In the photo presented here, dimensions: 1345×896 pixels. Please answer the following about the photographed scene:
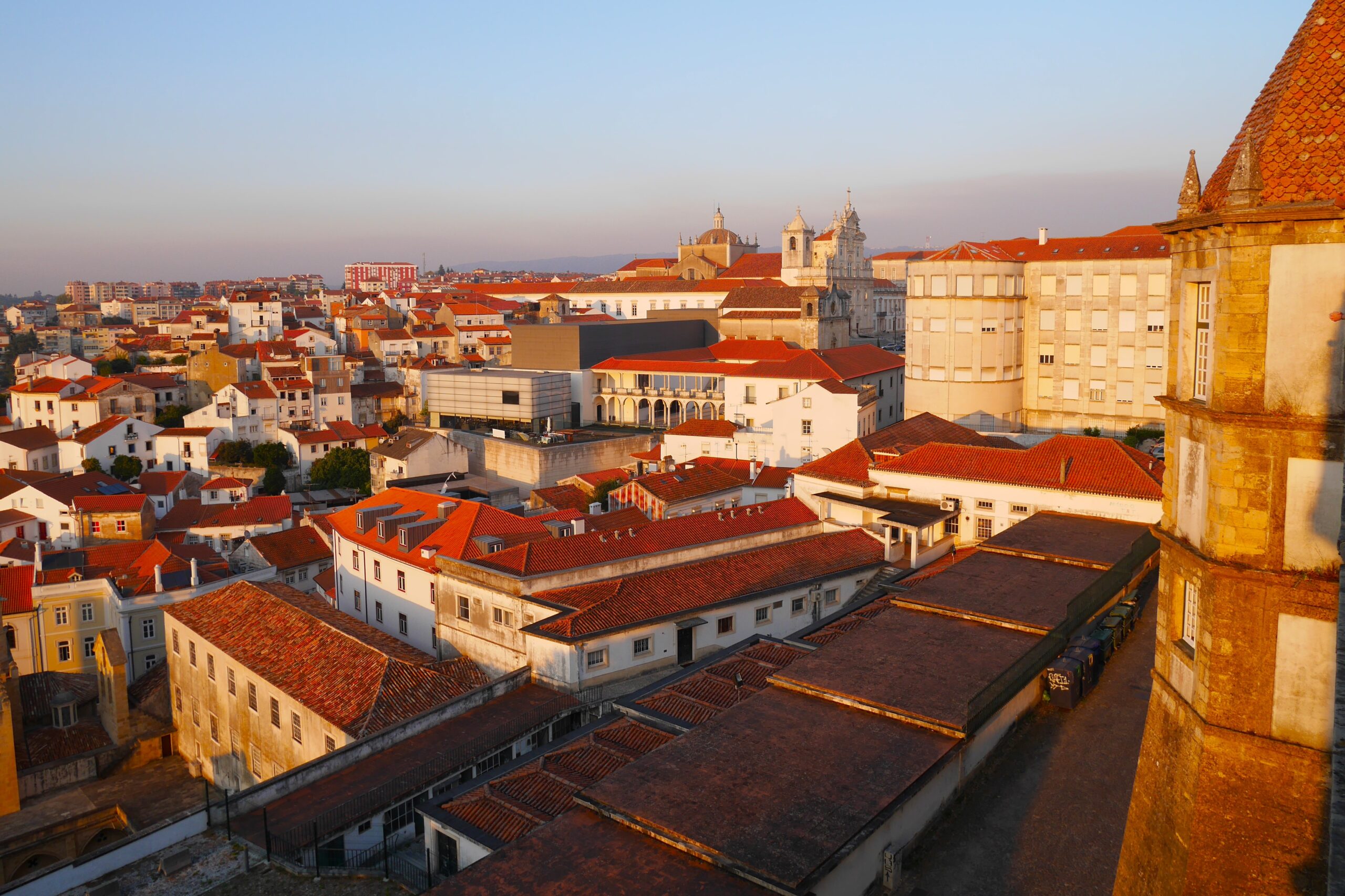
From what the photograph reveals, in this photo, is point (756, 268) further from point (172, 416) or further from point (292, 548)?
point (292, 548)

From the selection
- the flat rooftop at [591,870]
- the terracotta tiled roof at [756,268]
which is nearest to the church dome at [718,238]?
the terracotta tiled roof at [756,268]

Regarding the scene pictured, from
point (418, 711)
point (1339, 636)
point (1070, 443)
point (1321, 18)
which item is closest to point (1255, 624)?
point (1339, 636)

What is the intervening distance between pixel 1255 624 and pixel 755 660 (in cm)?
1030

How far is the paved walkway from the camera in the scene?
10.7 meters

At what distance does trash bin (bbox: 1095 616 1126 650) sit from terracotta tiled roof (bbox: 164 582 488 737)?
12.1 meters

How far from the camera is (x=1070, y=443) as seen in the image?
1016 inches

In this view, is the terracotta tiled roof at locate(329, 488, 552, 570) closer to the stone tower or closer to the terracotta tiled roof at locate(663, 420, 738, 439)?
the terracotta tiled roof at locate(663, 420, 738, 439)

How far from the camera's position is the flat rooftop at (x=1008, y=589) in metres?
16.1

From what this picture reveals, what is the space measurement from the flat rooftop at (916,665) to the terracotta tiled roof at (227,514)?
34.1 metres

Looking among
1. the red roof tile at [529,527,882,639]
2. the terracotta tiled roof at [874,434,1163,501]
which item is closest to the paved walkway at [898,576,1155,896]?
the red roof tile at [529,527,882,639]

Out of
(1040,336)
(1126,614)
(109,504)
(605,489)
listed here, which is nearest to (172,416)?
(109,504)

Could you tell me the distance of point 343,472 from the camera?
185 ft

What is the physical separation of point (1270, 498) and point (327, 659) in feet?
58.5

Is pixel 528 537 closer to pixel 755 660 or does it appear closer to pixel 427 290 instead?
pixel 755 660
